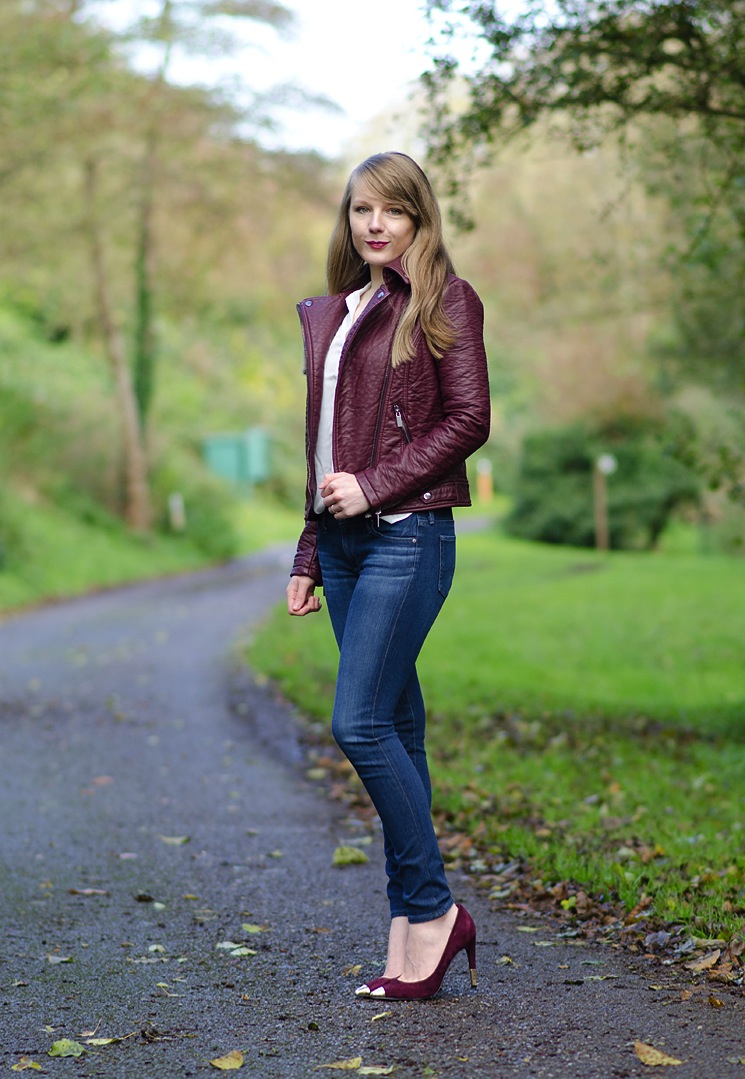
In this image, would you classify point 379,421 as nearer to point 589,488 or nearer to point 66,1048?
point 66,1048

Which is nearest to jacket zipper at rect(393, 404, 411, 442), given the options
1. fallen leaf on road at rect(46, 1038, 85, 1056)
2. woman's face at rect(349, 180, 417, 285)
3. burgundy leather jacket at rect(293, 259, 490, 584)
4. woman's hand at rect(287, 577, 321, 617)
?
burgundy leather jacket at rect(293, 259, 490, 584)

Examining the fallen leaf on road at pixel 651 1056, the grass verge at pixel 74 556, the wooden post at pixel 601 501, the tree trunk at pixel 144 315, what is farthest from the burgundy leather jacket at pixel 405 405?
the wooden post at pixel 601 501

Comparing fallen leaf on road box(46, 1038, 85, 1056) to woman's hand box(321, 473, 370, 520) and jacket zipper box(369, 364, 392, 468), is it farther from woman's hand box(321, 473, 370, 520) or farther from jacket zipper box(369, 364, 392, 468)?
jacket zipper box(369, 364, 392, 468)

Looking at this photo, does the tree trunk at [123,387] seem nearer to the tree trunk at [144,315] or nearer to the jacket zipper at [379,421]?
the tree trunk at [144,315]

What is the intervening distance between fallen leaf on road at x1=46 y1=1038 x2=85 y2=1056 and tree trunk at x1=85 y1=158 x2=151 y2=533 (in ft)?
87.3

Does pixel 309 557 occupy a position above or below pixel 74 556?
above

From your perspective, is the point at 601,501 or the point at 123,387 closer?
the point at 123,387

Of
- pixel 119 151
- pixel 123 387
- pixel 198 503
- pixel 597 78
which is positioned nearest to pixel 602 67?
pixel 597 78

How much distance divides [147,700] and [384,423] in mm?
7970

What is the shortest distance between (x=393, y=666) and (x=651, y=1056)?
3.89 ft

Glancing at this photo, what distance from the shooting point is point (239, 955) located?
421cm

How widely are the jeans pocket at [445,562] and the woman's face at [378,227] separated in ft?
2.67

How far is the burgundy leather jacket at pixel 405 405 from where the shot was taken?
3502 mm

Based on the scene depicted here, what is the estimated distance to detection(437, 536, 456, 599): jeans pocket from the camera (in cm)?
362
